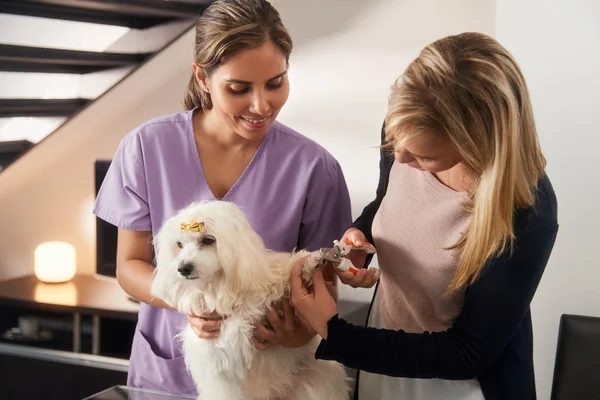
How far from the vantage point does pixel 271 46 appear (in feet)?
4.72

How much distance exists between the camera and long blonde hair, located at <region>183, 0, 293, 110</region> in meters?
1.41

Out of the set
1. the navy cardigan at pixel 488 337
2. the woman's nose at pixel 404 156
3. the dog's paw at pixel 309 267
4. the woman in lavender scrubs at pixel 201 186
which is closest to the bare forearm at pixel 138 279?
the woman in lavender scrubs at pixel 201 186

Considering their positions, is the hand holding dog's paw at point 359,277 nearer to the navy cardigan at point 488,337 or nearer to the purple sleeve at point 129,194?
the navy cardigan at point 488,337

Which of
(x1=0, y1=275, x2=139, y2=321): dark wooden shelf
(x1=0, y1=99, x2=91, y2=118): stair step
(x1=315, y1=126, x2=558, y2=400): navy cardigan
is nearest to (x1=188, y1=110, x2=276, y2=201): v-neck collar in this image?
(x1=315, y1=126, x2=558, y2=400): navy cardigan

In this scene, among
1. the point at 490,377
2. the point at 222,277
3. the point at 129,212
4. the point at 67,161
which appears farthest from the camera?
the point at 67,161

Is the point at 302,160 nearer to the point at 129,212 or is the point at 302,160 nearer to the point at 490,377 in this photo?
the point at 129,212

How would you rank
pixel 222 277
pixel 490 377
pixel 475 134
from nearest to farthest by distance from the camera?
pixel 475 134, pixel 490 377, pixel 222 277

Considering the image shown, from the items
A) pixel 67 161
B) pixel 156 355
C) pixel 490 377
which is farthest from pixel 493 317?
pixel 67 161

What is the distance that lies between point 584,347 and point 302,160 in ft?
3.93

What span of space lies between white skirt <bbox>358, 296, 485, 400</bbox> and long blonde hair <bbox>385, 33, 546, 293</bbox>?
0.31 metres

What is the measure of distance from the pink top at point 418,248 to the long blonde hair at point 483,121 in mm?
123

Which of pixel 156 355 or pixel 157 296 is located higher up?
pixel 157 296

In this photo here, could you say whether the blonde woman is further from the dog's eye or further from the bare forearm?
the bare forearm

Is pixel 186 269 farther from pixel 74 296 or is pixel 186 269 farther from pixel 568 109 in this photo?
pixel 74 296
